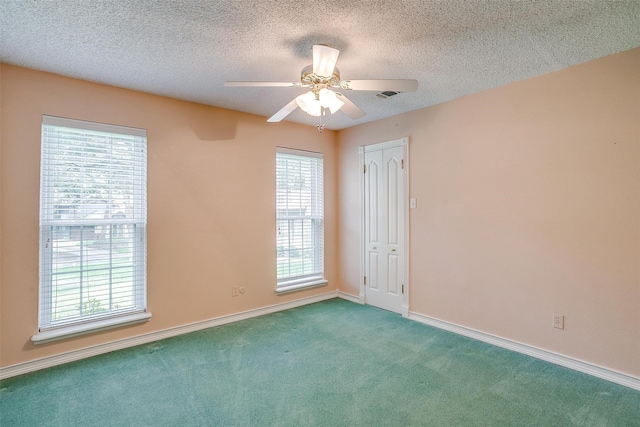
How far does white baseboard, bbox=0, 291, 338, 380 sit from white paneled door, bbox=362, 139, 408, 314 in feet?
3.40

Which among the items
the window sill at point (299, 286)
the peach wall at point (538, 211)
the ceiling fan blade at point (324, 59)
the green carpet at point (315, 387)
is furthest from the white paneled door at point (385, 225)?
the ceiling fan blade at point (324, 59)

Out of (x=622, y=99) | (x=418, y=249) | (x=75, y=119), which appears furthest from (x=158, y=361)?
(x=622, y=99)

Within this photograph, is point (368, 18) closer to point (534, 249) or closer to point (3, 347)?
point (534, 249)

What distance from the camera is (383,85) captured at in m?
2.14

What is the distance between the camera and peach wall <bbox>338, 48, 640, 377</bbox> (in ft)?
7.84

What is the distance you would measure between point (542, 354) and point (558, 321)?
0.34m

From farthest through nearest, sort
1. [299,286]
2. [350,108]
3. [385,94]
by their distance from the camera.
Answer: [299,286] < [385,94] < [350,108]

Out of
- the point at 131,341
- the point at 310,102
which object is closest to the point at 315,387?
the point at 131,341

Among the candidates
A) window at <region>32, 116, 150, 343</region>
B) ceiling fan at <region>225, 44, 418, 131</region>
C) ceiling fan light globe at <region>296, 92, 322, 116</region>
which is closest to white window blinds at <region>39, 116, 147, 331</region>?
window at <region>32, 116, 150, 343</region>

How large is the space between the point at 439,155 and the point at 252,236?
7.83 feet

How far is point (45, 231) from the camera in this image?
2684 millimetres

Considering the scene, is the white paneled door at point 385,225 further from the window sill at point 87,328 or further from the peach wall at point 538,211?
the window sill at point 87,328

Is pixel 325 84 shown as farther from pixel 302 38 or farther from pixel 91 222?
pixel 91 222

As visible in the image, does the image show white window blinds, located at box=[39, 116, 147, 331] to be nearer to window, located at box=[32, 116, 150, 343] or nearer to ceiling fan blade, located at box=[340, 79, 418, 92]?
window, located at box=[32, 116, 150, 343]
